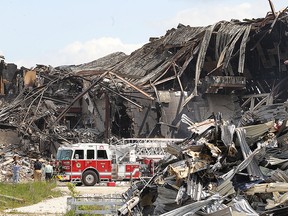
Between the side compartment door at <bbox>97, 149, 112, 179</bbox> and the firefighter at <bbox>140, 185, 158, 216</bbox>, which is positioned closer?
the firefighter at <bbox>140, 185, 158, 216</bbox>

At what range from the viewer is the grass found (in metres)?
20.6

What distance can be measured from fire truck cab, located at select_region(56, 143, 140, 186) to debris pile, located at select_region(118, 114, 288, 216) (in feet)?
54.8

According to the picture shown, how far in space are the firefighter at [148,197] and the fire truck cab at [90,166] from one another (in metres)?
16.8

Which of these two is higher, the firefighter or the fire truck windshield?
the fire truck windshield

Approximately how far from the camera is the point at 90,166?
30750 mm

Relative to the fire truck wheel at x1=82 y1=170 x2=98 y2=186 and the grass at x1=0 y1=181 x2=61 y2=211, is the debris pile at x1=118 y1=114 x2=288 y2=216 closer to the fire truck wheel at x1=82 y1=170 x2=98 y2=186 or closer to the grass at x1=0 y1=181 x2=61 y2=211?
the grass at x1=0 y1=181 x2=61 y2=211

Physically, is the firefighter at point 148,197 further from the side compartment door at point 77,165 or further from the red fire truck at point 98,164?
the side compartment door at point 77,165

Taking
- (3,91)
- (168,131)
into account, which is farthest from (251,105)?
(3,91)

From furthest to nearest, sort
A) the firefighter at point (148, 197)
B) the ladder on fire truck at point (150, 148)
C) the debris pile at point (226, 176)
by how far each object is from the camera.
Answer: the ladder on fire truck at point (150, 148)
the firefighter at point (148, 197)
the debris pile at point (226, 176)

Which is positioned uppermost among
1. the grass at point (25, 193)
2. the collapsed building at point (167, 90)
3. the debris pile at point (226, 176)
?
the collapsed building at point (167, 90)

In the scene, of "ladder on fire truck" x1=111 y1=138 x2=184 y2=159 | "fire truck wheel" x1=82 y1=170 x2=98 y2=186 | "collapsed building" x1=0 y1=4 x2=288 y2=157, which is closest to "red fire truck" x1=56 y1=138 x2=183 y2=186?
"fire truck wheel" x1=82 y1=170 x2=98 y2=186

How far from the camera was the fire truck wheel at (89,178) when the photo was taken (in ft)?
99.3

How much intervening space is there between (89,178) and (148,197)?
55.9 feet

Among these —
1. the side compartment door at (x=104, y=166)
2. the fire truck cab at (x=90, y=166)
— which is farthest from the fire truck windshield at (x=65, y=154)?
the side compartment door at (x=104, y=166)
